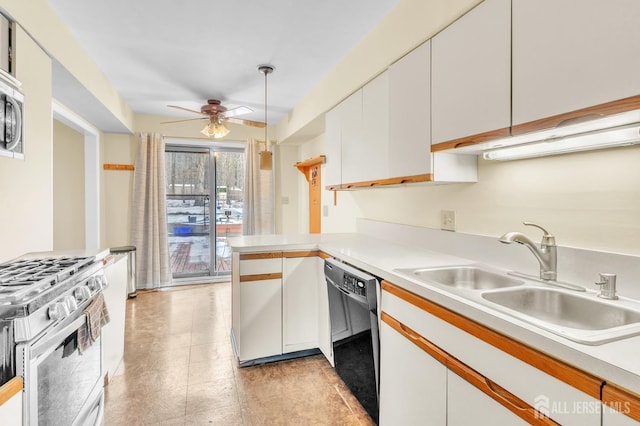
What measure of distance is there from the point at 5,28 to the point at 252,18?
130 centimetres

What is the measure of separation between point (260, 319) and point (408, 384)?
1.28 metres

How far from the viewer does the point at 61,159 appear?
4184mm

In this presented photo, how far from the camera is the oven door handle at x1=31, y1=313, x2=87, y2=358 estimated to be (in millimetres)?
A: 1132

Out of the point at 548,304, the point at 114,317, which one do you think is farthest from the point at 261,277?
the point at 548,304

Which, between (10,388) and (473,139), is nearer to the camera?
(10,388)

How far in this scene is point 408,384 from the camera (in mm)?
1414

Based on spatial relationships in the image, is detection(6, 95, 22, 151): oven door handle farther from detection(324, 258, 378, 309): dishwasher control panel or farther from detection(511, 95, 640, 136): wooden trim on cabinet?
detection(511, 95, 640, 136): wooden trim on cabinet

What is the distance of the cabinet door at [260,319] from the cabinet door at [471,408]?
1.48m

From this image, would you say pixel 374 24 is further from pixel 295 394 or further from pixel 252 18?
pixel 295 394

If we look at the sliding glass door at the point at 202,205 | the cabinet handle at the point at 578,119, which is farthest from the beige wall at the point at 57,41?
the cabinet handle at the point at 578,119

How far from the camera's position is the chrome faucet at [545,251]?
1348 millimetres

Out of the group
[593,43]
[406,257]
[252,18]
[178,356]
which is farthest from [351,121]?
[178,356]

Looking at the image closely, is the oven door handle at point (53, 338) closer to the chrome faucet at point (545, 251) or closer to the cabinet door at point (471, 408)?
the cabinet door at point (471, 408)

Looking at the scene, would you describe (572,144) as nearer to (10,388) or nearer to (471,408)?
(471,408)
